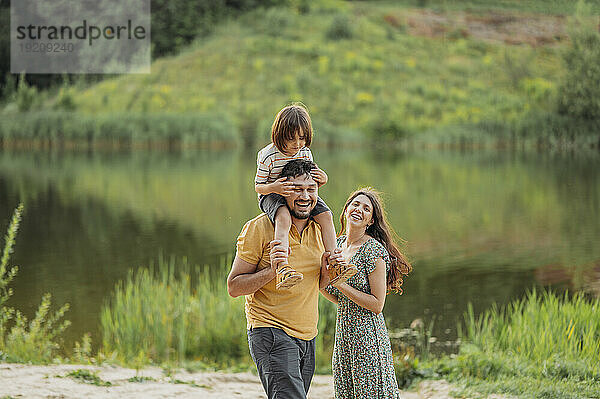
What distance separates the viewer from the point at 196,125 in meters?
44.7

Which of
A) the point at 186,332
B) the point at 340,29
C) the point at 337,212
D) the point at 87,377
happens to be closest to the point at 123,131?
the point at 340,29

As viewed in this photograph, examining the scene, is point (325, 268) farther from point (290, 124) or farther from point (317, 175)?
point (290, 124)

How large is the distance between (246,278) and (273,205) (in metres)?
0.32

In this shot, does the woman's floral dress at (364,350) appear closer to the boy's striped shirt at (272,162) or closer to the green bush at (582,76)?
the boy's striped shirt at (272,162)

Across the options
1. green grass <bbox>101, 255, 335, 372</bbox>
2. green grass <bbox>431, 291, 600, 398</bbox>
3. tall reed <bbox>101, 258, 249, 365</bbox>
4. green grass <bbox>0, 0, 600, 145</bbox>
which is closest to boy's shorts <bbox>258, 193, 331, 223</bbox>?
green grass <bbox>431, 291, 600, 398</bbox>

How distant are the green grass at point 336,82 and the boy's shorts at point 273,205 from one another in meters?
41.7

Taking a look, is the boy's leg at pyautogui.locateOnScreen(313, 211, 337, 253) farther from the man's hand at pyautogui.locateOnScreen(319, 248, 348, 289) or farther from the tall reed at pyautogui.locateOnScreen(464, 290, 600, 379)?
the tall reed at pyautogui.locateOnScreen(464, 290, 600, 379)

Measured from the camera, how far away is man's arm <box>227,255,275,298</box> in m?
2.94

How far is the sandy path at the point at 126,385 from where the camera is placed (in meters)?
4.58

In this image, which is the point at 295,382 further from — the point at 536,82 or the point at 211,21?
the point at 211,21

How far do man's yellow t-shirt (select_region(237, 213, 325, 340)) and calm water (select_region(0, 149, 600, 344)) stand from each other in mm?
3853

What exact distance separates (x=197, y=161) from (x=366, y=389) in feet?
111

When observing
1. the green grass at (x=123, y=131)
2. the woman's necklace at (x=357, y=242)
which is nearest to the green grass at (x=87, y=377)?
the woman's necklace at (x=357, y=242)

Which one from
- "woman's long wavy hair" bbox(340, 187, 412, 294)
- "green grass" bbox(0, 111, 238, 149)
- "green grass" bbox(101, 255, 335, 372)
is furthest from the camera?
"green grass" bbox(0, 111, 238, 149)
